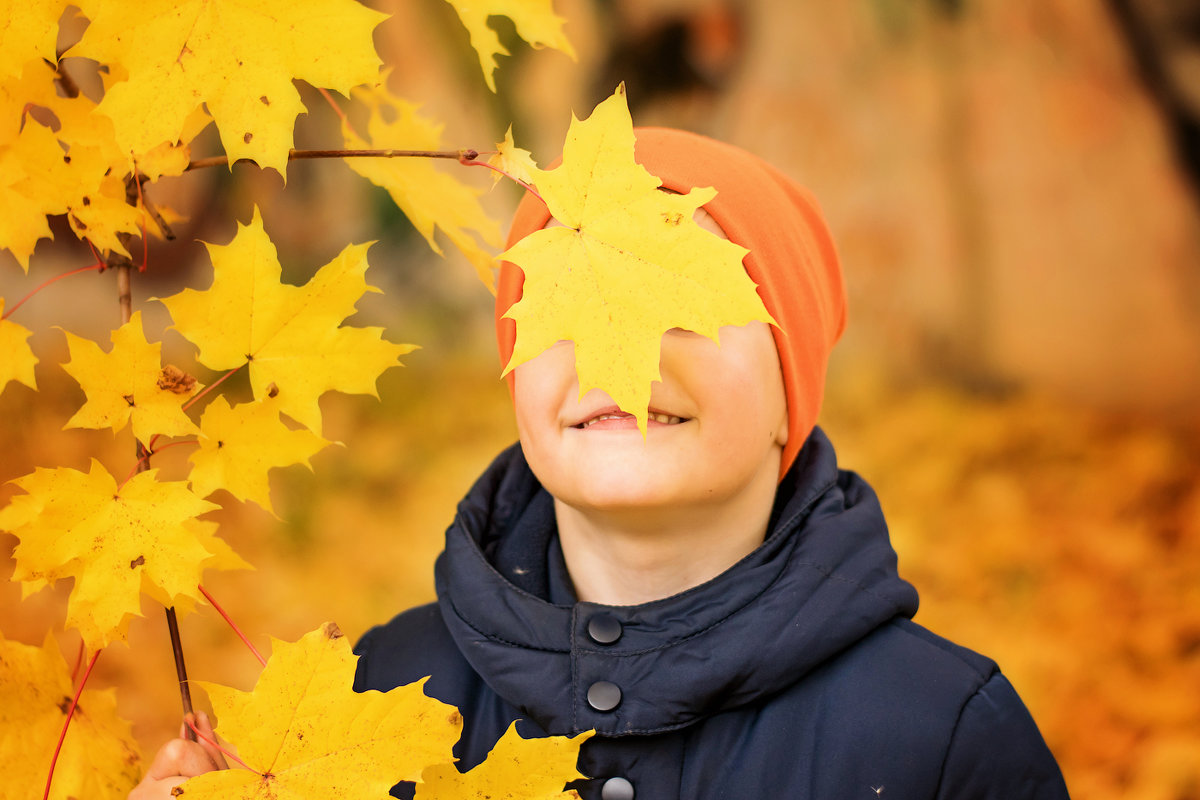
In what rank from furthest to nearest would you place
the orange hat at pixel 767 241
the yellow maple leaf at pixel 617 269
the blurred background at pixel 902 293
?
the blurred background at pixel 902 293, the orange hat at pixel 767 241, the yellow maple leaf at pixel 617 269

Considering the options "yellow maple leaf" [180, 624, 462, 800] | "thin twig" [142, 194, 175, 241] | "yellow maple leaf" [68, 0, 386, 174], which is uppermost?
"yellow maple leaf" [68, 0, 386, 174]

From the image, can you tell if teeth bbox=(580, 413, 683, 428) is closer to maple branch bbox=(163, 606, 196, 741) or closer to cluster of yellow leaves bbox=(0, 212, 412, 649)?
cluster of yellow leaves bbox=(0, 212, 412, 649)

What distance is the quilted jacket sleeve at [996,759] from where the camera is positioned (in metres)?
0.77

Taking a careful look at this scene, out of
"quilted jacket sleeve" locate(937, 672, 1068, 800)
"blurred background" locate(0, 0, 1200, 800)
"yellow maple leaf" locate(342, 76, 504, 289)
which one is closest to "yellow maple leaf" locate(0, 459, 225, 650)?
"yellow maple leaf" locate(342, 76, 504, 289)

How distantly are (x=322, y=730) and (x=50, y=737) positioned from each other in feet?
0.76

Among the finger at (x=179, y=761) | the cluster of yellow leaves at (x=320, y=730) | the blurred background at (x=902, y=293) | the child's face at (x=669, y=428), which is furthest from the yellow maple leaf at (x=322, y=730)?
the blurred background at (x=902, y=293)

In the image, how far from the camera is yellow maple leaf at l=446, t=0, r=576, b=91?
0.70 m

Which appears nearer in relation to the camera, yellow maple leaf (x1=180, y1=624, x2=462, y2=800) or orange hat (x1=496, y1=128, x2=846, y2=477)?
yellow maple leaf (x1=180, y1=624, x2=462, y2=800)

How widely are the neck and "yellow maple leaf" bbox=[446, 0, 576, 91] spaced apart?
36cm

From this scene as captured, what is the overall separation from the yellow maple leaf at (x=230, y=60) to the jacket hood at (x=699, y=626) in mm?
419

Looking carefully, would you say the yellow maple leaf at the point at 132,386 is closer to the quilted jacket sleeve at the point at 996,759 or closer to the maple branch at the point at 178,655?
the maple branch at the point at 178,655

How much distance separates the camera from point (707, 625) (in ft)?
2.61

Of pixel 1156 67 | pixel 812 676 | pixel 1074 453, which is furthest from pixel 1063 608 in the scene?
pixel 812 676

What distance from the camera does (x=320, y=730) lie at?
0.61m
